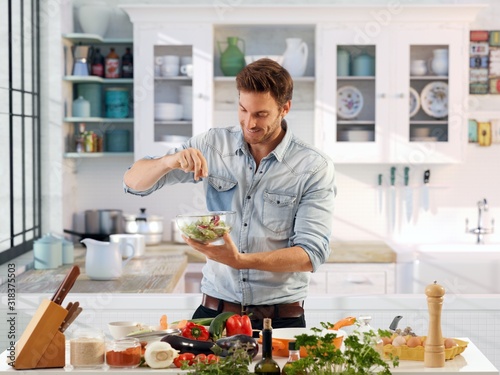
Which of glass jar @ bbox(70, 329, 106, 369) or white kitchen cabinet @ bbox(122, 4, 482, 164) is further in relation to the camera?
white kitchen cabinet @ bbox(122, 4, 482, 164)

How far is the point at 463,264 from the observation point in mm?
5367

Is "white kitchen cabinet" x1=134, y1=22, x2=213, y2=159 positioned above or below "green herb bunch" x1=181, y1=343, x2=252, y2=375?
above

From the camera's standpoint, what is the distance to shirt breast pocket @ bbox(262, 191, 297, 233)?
279 cm

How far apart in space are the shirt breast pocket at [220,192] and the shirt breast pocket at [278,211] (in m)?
0.13

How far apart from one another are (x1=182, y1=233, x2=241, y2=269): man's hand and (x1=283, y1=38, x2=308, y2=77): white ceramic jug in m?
3.27

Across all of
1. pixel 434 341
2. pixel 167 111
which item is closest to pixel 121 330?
pixel 434 341

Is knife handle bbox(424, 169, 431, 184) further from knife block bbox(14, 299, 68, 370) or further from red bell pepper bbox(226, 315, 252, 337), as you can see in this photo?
knife block bbox(14, 299, 68, 370)

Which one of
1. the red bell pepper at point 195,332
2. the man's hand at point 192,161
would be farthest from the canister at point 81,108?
the red bell pepper at point 195,332

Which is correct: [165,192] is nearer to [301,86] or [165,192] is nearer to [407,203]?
[301,86]

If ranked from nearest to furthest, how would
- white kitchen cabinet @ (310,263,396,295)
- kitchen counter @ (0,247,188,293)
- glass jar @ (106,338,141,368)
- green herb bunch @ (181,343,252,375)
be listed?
green herb bunch @ (181,343,252,375), glass jar @ (106,338,141,368), kitchen counter @ (0,247,188,293), white kitchen cabinet @ (310,263,396,295)

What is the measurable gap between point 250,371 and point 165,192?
3883 mm

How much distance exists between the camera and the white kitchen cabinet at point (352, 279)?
5215mm

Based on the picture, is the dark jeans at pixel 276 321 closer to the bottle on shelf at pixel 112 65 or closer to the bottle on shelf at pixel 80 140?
the bottle on shelf at pixel 80 140

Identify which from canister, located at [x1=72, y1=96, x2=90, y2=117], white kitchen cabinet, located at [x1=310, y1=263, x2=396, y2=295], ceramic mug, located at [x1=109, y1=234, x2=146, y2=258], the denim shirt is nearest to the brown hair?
the denim shirt
